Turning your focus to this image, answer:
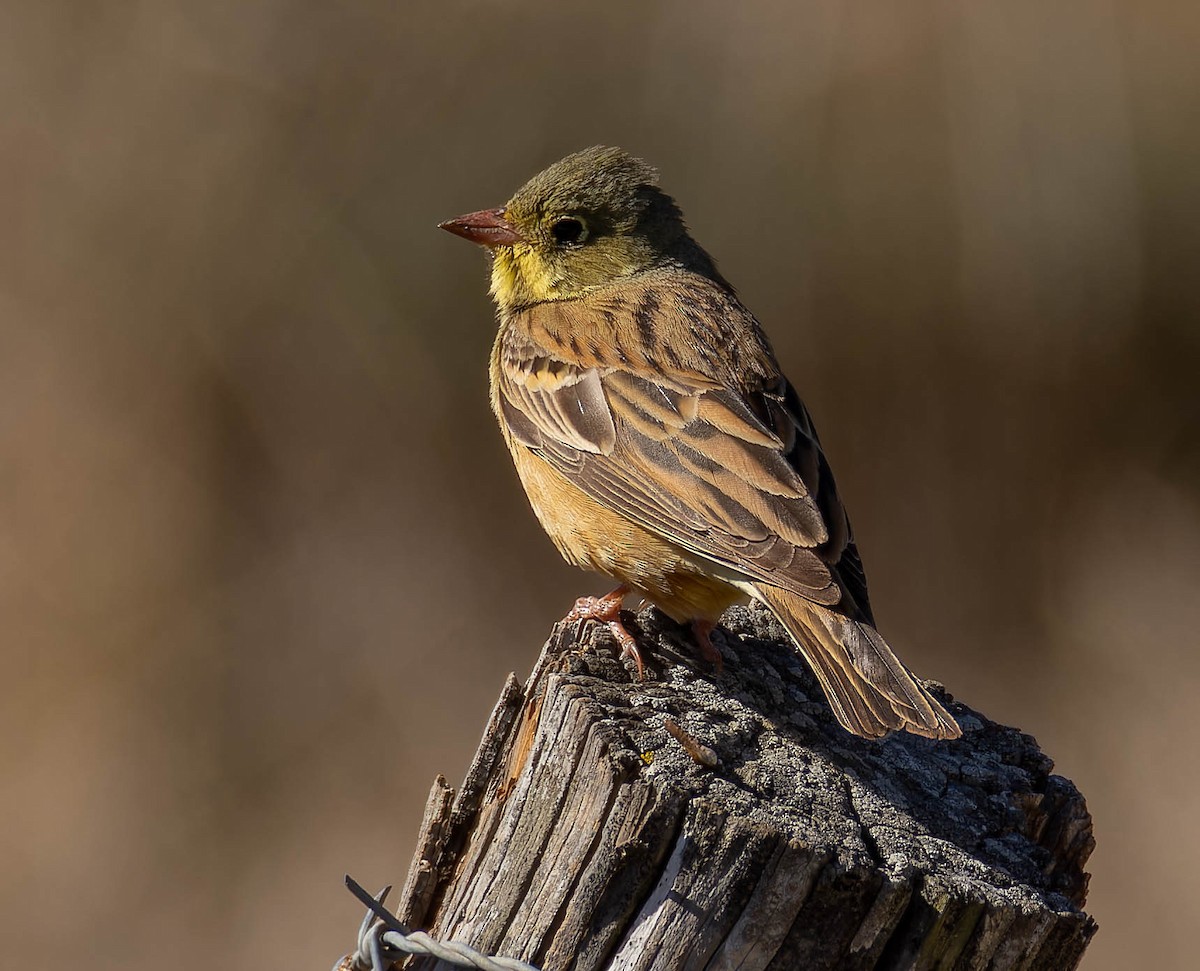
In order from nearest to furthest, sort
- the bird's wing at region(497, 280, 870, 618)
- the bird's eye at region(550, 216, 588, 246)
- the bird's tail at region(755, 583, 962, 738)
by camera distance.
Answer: the bird's tail at region(755, 583, 962, 738) < the bird's wing at region(497, 280, 870, 618) < the bird's eye at region(550, 216, 588, 246)

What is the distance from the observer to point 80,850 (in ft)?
30.0

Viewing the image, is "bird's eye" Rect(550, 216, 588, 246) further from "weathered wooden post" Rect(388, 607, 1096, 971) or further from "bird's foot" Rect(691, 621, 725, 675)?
"weathered wooden post" Rect(388, 607, 1096, 971)

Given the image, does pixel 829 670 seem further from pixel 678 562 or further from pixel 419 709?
pixel 419 709

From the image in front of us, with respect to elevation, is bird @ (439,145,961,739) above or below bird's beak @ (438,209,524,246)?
below

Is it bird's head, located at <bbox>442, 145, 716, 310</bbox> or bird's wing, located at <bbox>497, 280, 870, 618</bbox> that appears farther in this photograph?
bird's head, located at <bbox>442, 145, 716, 310</bbox>

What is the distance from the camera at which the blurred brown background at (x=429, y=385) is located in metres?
8.92

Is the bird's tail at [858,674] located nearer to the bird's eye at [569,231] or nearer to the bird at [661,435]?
the bird at [661,435]

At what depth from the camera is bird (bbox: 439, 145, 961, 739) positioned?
167 inches

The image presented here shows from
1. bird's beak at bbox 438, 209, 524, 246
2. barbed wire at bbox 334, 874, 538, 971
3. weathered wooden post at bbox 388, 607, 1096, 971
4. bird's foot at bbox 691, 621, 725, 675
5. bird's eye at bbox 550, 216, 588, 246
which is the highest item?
bird's eye at bbox 550, 216, 588, 246

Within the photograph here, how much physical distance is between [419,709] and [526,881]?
6.34 m

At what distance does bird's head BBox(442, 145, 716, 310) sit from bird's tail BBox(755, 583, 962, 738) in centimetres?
220

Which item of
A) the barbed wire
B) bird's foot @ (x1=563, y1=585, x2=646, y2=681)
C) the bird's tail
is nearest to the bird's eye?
bird's foot @ (x1=563, y1=585, x2=646, y2=681)

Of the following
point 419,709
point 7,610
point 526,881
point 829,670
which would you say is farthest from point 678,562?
point 7,610

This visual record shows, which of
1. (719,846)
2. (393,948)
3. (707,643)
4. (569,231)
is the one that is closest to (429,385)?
(569,231)
